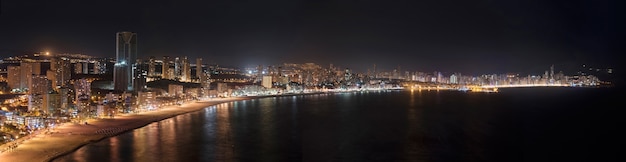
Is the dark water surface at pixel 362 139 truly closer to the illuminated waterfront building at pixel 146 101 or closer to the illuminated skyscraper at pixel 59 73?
the illuminated waterfront building at pixel 146 101

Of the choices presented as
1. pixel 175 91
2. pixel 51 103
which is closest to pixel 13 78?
pixel 175 91

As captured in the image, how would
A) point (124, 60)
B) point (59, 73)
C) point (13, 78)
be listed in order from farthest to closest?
point (124, 60)
point (59, 73)
point (13, 78)

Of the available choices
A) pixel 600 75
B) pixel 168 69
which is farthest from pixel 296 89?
pixel 600 75

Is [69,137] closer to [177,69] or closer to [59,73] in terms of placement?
[59,73]

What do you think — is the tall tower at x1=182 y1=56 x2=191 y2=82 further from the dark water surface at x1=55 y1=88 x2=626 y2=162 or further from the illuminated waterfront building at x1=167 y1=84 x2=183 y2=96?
the dark water surface at x1=55 y1=88 x2=626 y2=162

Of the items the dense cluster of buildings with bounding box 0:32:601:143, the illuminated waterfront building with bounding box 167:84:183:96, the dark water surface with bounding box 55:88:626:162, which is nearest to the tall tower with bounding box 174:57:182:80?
the dense cluster of buildings with bounding box 0:32:601:143

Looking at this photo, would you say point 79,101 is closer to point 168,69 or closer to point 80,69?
point 80,69

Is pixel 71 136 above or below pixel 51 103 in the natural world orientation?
below
